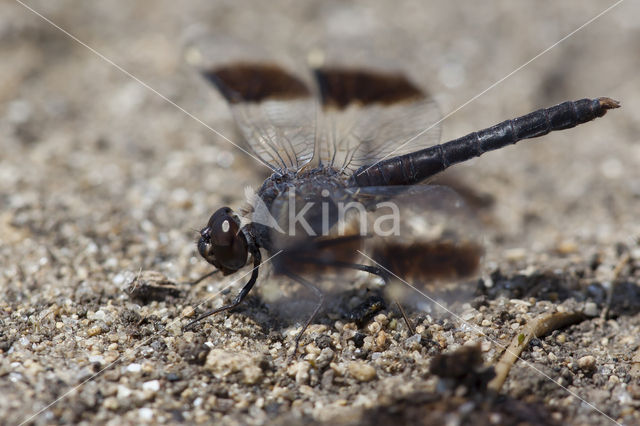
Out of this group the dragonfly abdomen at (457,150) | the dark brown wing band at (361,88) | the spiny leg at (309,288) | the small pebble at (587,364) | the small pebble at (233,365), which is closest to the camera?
the small pebble at (233,365)

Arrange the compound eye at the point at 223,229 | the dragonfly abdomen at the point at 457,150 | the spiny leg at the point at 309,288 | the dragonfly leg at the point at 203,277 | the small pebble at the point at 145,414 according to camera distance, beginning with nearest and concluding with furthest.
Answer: the small pebble at the point at 145,414
the spiny leg at the point at 309,288
the compound eye at the point at 223,229
the dragonfly leg at the point at 203,277
the dragonfly abdomen at the point at 457,150

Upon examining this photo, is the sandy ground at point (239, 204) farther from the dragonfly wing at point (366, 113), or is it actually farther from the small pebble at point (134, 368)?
the dragonfly wing at point (366, 113)

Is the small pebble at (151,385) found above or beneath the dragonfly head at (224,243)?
beneath

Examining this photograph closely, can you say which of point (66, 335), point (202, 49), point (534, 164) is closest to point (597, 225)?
point (534, 164)

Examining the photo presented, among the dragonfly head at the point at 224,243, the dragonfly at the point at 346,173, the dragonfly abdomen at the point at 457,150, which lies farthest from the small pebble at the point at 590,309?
the dragonfly head at the point at 224,243

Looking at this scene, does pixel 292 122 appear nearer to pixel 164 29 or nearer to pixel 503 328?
pixel 503 328

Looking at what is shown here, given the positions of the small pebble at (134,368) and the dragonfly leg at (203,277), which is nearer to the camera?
the small pebble at (134,368)

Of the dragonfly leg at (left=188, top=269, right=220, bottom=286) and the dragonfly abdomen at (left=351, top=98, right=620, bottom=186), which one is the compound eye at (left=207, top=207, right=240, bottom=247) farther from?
the dragonfly abdomen at (left=351, top=98, right=620, bottom=186)

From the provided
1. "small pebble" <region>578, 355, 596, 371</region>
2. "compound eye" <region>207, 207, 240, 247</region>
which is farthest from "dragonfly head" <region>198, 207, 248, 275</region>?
"small pebble" <region>578, 355, 596, 371</region>
